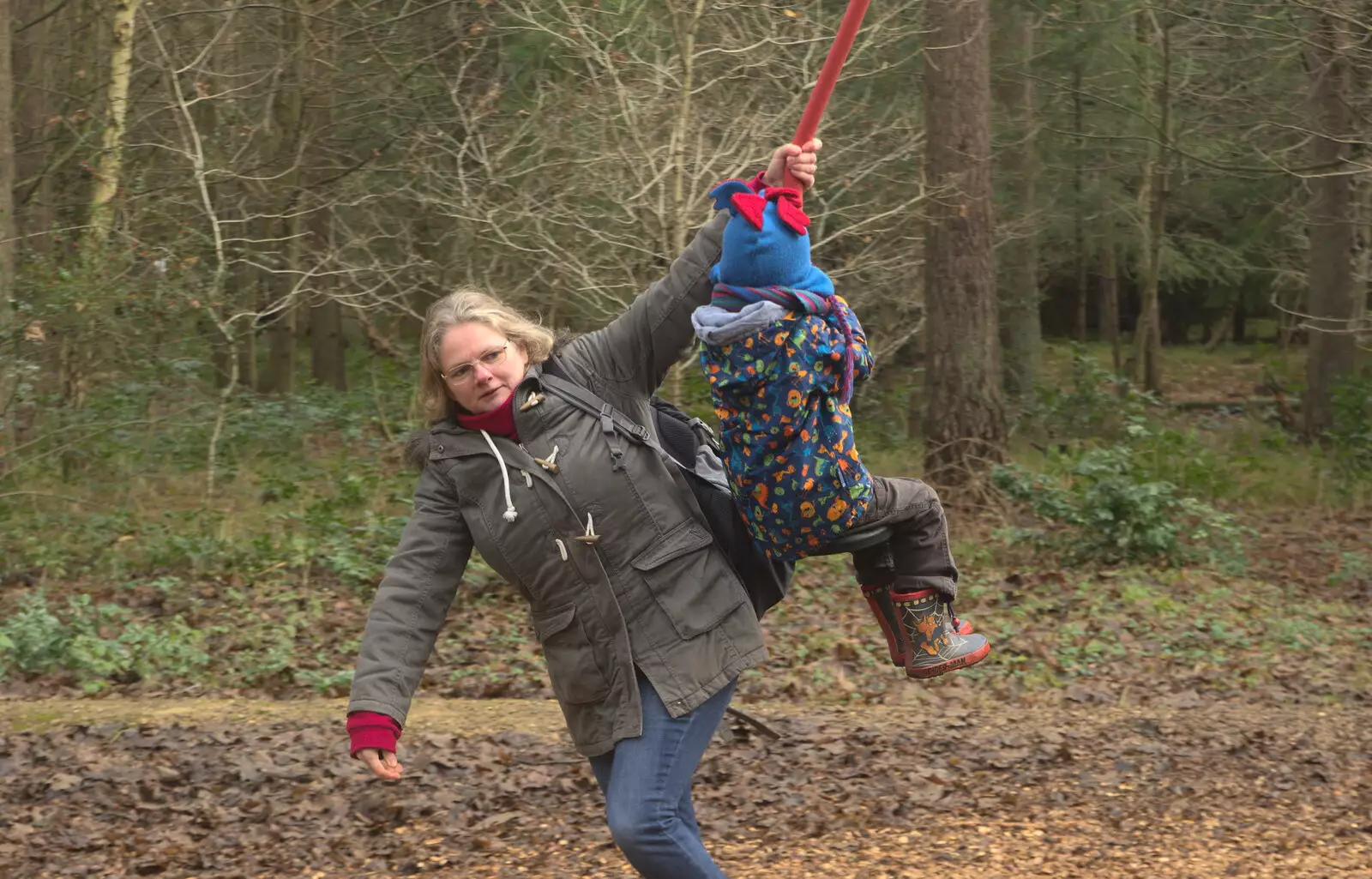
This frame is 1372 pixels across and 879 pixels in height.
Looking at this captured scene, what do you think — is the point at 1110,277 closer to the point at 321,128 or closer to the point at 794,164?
the point at 321,128

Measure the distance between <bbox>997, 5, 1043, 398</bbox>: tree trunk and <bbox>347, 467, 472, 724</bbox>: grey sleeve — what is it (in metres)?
12.7

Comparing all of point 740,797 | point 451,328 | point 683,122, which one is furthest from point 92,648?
point 451,328

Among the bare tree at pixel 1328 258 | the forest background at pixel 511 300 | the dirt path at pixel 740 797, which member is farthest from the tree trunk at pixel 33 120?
the bare tree at pixel 1328 258

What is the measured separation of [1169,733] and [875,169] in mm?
6070

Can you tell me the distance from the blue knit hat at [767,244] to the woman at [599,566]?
0.17 meters

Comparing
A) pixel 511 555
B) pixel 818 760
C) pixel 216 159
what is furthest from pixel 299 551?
pixel 511 555

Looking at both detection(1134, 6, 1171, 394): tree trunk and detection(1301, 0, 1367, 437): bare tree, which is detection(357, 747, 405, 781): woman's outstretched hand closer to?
detection(1301, 0, 1367, 437): bare tree

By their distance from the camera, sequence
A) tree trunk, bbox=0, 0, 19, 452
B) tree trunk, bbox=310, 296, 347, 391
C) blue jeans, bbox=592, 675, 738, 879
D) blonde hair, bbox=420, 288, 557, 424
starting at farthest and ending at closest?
tree trunk, bbox=310, 296, 347, 391 → tree trunk, bbox=0, 0, 19, 452 → blonde hair, bbox=420, 288, 557, 424 → blue jeans, bbox=592, 675, 738, 879

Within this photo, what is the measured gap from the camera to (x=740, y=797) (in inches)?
248

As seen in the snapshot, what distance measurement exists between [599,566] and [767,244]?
0.85m

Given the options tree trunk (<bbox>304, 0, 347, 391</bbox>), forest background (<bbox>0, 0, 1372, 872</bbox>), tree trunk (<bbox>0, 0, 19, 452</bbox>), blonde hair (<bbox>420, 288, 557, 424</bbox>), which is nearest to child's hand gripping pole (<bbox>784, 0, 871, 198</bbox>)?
blonde hair (<bbox>420, 288, 557, 424</bbox>)

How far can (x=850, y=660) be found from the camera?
29.2 ft

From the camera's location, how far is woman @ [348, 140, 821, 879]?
3.31 m

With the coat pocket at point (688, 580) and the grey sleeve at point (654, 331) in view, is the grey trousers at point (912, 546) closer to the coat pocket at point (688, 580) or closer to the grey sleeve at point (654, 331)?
the coat pocket at point (688, 580)
